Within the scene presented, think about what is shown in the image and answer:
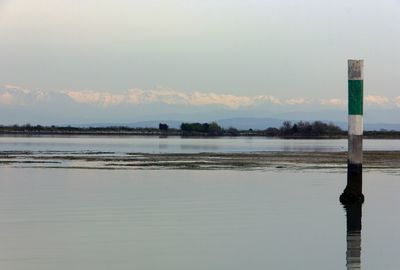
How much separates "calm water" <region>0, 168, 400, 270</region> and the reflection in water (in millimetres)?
108

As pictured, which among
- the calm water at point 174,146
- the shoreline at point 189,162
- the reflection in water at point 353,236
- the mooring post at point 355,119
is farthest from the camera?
the calm water at point 174,146

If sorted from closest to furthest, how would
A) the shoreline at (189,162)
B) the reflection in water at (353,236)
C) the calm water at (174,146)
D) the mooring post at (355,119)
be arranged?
1. the reflection in water at (353,236)
2. the mooring post at (355,119)
3. the shoreline at (189,162)
4. the calm water at (174,146)

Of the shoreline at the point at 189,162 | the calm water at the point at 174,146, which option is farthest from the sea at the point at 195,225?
the calm water at the point at 174,146

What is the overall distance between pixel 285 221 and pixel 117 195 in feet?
25.8

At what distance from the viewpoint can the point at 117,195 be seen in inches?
885

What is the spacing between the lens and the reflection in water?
11.4 metres

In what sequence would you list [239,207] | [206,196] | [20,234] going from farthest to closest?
[206,196], [239,207], [20,234]

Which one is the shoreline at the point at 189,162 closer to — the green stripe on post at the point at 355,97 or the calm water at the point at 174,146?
the calm water at the point at 174,146

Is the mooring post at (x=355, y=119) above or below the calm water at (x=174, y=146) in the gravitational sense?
above

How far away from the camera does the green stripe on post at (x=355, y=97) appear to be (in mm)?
19859

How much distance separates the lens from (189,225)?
50.3 feet

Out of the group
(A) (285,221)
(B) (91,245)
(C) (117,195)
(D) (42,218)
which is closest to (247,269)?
(B) (91,245)

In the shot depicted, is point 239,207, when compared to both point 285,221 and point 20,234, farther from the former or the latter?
point 20,234

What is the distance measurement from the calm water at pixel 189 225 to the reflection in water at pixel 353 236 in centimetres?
11
